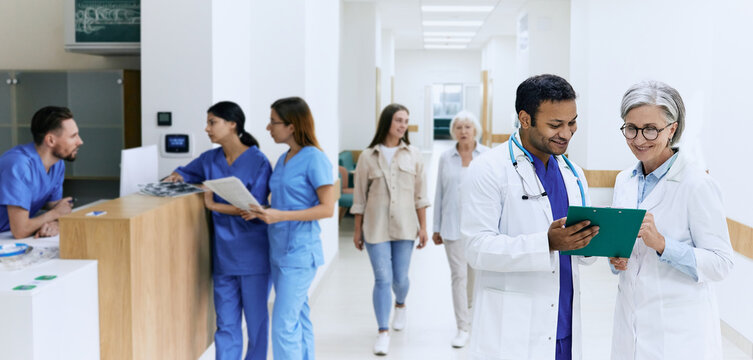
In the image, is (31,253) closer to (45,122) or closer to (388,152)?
(45,122)

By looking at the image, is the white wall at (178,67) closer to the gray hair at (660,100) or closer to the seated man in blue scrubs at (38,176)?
the seated man in blue scrubs at (38,176)

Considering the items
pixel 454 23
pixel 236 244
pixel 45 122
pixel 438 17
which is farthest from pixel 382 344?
pixel 454 23

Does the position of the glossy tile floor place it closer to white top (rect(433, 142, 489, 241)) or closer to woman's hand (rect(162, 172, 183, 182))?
white top (rect(433, 142, 489, 241))

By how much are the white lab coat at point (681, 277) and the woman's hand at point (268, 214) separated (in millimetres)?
1738

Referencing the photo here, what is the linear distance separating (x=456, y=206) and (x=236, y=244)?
1567 mm

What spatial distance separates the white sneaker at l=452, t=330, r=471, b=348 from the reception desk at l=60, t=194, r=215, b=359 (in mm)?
1697

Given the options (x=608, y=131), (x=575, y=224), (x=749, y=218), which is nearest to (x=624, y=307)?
(x=575, y=224)

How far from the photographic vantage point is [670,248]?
203 cm

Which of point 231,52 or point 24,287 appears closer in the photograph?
point 24,287

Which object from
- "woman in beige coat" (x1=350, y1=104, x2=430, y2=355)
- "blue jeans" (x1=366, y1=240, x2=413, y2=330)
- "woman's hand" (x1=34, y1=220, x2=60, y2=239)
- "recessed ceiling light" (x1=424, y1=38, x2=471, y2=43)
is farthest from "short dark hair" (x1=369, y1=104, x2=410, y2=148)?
"recessed ceiling light" (x1=424, y1=38, x2=471, y2=43)

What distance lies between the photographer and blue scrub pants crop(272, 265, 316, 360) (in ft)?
11.2

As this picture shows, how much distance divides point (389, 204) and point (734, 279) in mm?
2354

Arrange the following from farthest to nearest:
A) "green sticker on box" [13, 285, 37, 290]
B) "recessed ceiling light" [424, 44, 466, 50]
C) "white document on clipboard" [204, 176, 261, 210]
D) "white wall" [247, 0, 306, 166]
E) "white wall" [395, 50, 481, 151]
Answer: "white wall" [395, 50, 481, 151] → "recessed ceiling light" [424, 44, 466, 50] → "white wall" [247, 0, 306, 166] → "white document on clipboard" [204, 176, 261, 210] → "green sticker on box" [13, 285, 37, 290]

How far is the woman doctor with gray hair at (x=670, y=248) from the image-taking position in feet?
6.74
